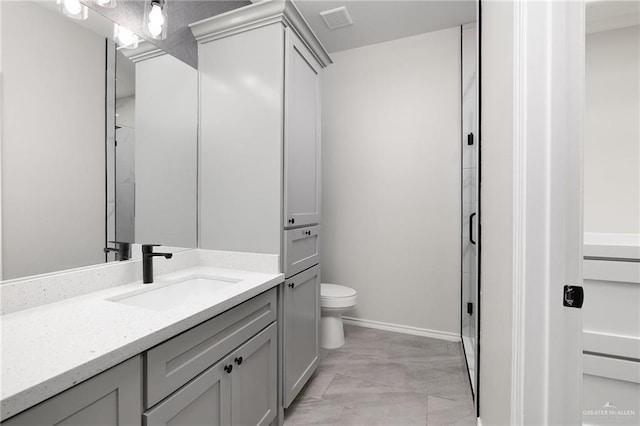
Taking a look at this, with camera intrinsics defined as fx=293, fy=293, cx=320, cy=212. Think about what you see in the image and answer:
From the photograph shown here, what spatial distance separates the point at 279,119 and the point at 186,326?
1042mm

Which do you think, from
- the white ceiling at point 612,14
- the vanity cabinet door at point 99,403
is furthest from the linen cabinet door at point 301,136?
the white ceiling at point 612,14

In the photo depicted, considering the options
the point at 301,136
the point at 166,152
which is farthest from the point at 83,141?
the point at 301,136

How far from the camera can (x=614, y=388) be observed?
138cm

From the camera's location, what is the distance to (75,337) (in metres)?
0.77

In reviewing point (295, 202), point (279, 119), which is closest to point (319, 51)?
point (279, 119)

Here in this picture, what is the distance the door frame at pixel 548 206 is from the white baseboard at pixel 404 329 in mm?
1818

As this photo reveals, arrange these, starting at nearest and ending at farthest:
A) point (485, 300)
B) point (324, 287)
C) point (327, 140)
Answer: point (485, 300), point (324, 287), point (327, 140)

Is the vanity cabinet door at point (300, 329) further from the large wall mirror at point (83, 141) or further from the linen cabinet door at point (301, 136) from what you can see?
the large wall mirror at point (83, 141)

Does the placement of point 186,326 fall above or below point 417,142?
below

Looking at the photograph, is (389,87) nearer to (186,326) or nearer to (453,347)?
(453,347)

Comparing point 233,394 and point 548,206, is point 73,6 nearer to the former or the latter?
point 233,394

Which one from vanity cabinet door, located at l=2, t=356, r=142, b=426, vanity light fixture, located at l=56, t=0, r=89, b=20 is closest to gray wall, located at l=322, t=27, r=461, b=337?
vanity light fixture, located at l=56, t=0, r=89, b=20

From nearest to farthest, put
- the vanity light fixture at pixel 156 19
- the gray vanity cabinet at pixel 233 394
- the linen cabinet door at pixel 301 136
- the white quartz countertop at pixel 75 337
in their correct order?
1. the white quartz countertop at pixel 75 337
2. the gray vanity cabinet at pixel 233 394
3. the vanity light fixture at pixel 156 19
4. the linen cabinet door at pixel 301 136

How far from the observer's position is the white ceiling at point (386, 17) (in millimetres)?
2254
